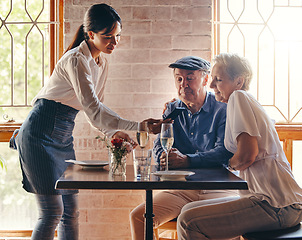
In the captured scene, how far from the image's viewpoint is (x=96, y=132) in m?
3.03

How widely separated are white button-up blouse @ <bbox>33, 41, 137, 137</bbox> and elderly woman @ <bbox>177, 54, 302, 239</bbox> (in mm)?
628

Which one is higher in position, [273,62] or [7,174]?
[273,62]

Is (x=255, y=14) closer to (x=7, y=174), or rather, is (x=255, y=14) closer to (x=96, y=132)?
(x=96, y=132)

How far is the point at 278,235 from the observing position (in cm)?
180

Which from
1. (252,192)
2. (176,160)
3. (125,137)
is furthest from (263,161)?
Answer: (125,137)

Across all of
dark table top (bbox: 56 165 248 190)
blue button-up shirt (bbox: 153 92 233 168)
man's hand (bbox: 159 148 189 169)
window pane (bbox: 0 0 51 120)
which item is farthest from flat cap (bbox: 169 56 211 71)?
window pane (bbox: 0 0 51 120)

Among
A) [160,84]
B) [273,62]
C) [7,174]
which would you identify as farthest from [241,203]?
[7,174]

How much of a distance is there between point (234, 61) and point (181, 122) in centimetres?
56

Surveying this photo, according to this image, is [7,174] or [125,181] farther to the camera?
[7,174]

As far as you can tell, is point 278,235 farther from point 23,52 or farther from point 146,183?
point 23,52

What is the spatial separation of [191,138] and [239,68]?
22.6 inches

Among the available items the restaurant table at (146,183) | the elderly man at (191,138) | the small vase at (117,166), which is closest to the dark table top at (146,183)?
the restaurant table at (146,183)

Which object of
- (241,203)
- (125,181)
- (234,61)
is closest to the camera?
(125,181)

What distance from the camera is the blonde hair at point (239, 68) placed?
2162mm
